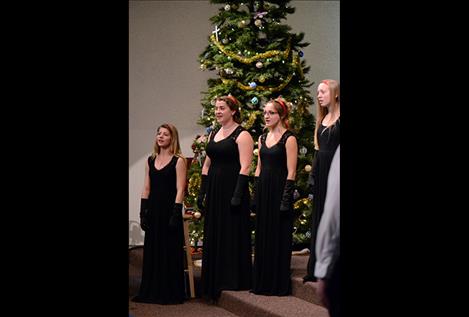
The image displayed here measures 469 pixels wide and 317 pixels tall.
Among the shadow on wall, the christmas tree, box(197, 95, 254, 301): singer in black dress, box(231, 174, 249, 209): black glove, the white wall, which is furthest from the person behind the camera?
the white wall

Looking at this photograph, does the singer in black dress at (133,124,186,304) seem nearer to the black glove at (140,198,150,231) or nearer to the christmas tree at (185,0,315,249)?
the black glove at (140,198,150,231)

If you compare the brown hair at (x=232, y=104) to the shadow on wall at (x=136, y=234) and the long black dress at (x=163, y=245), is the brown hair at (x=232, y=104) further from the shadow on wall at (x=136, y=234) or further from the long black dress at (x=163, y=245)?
the shadow on wall at (x=136, y=234)

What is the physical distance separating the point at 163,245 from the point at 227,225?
574mm

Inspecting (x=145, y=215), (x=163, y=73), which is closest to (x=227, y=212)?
(x=145, y=215)

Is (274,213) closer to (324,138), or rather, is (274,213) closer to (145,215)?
(324,138)

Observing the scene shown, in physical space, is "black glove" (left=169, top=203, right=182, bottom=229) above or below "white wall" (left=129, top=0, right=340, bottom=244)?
below

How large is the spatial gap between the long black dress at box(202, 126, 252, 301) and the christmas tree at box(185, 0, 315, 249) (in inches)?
52.5

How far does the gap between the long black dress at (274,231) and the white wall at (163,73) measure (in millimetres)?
3717

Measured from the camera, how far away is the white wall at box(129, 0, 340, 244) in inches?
397

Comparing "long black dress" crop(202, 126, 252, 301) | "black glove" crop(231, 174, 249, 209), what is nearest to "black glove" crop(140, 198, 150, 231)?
"long black dress" crop(202, 126, 252, 301)

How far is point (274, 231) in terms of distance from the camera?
6.38 m
